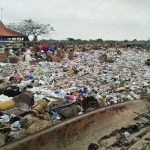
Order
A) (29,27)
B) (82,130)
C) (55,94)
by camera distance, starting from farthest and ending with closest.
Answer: (29,27) → (55,94) → (82,130)

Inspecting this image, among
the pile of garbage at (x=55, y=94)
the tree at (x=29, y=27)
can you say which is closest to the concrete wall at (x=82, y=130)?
the pile of garbage at (x=55, y=94)

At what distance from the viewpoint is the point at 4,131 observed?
4.00 metres

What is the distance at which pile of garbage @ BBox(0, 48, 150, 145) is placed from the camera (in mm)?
4305

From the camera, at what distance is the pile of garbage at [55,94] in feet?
14.1

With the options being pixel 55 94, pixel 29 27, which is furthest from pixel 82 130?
pixel 29 27

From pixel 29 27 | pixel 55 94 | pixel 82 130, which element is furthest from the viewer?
pixel 29 27

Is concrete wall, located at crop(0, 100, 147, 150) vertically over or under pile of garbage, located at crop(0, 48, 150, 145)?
over

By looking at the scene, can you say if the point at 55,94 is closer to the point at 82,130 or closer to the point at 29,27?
the point at 82,130

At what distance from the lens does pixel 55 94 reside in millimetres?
6492

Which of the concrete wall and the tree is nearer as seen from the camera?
the concrete wall

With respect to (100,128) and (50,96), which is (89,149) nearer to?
(100,128)

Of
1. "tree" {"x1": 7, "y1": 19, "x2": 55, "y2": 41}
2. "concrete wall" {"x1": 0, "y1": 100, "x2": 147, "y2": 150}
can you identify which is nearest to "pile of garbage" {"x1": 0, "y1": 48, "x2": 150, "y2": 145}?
"concrete wall" {"x1": 0, "y1": 100, "x2": 147, "y2": 150}

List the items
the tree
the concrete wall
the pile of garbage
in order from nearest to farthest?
1. the concrete wall
2. the pile of garbage
3. the tree

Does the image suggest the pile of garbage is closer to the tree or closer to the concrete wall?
the concrete wall
